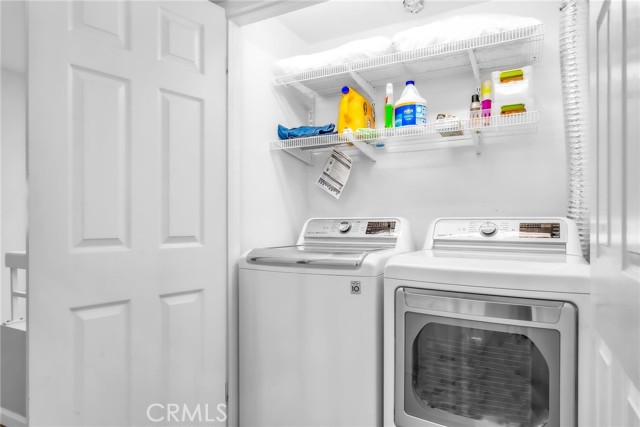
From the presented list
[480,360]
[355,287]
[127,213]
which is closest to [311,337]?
[355,287]

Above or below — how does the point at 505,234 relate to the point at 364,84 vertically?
below

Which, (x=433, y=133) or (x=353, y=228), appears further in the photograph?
(x=353, y=228)

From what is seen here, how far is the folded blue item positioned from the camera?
2.15 metres

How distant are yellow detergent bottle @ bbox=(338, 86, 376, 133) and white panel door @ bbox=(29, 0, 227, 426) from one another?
73 centimetres

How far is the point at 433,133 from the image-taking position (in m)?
1.95

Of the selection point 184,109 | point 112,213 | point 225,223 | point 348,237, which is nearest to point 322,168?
point 348,237

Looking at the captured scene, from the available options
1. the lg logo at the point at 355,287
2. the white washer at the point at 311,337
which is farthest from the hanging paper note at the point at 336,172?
the lg logo at the point at 355,287

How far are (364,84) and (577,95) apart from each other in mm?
1109

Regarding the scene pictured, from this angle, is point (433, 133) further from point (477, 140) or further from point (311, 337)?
point (311, 337)

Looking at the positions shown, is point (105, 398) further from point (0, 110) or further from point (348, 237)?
point (348, 237)

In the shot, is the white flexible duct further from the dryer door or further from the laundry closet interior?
the dryer door

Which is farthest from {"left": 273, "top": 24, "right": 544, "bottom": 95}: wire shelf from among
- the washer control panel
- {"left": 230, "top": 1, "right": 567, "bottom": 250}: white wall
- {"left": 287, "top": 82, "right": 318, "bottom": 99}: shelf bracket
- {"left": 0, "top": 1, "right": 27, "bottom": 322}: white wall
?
{"left": 0, "top": 1, "right": 27, "bottom": 322}: white wall

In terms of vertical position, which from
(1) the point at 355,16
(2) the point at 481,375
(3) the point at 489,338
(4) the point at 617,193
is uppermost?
(1) the point at 355,16

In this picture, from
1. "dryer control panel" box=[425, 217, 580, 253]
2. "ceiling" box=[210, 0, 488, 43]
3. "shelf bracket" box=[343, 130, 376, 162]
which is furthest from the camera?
"shelf bracket" box=[343, 130, 376, 162]
